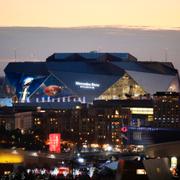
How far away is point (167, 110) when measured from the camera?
9231 centimetres

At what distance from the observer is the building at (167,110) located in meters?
87.6

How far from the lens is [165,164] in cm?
1562

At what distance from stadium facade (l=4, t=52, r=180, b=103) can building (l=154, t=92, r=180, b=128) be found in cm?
1051

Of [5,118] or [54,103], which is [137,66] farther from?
[5,118]

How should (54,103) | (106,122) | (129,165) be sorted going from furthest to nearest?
(54,103)
(106,122)
(129,165)

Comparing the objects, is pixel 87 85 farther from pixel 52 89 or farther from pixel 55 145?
pixel 55 145

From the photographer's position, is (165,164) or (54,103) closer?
(165,164)

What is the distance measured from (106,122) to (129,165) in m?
64.0

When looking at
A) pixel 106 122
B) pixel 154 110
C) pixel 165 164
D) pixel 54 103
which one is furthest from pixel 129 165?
pixel 54 103

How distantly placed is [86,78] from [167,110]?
16815 mm

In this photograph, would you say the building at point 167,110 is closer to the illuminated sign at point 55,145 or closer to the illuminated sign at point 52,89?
the illuminated sign at point 52,89

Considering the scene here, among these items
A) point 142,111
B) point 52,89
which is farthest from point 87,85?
point 142,111

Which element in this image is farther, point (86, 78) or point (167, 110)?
point (86, 78)

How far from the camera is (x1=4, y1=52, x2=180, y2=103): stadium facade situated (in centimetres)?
10544
